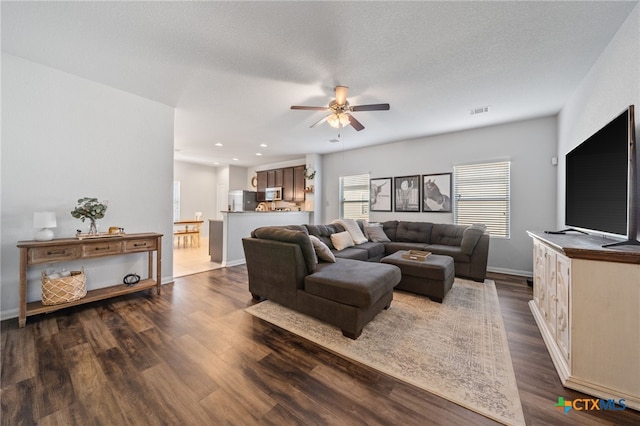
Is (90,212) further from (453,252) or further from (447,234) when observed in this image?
(447,234)

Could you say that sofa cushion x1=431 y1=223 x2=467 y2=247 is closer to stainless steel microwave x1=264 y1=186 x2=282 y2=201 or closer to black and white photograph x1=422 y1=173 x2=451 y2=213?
black and white photograph x1=422 y1=173 x2=451 y2=213

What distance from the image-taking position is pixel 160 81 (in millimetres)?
2824

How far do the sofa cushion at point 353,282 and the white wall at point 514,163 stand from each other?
2.93 meters

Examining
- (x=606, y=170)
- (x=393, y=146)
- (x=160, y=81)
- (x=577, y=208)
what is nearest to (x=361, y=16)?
(x=606, y=170)

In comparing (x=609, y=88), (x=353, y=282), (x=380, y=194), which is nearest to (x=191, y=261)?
(x=353, y=282)

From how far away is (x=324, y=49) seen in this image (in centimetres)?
219

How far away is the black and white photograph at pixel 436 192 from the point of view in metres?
4.74

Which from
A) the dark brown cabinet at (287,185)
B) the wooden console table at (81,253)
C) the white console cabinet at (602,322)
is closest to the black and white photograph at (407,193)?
the dark brown cabinet at (287,185)

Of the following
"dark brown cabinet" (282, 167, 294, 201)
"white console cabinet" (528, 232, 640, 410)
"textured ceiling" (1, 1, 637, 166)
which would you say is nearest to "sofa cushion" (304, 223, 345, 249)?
"textured ceiling" (1, 1, 637, 166)

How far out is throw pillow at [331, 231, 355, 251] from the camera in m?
4.01

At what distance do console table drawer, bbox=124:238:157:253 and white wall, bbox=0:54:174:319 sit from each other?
420 mm

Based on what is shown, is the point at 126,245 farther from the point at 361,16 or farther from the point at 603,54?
the point at 603,54

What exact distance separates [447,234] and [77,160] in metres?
5.67

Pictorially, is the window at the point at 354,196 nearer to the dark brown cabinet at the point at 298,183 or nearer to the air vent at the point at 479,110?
the dark brown cabinet at the point at 298,183
